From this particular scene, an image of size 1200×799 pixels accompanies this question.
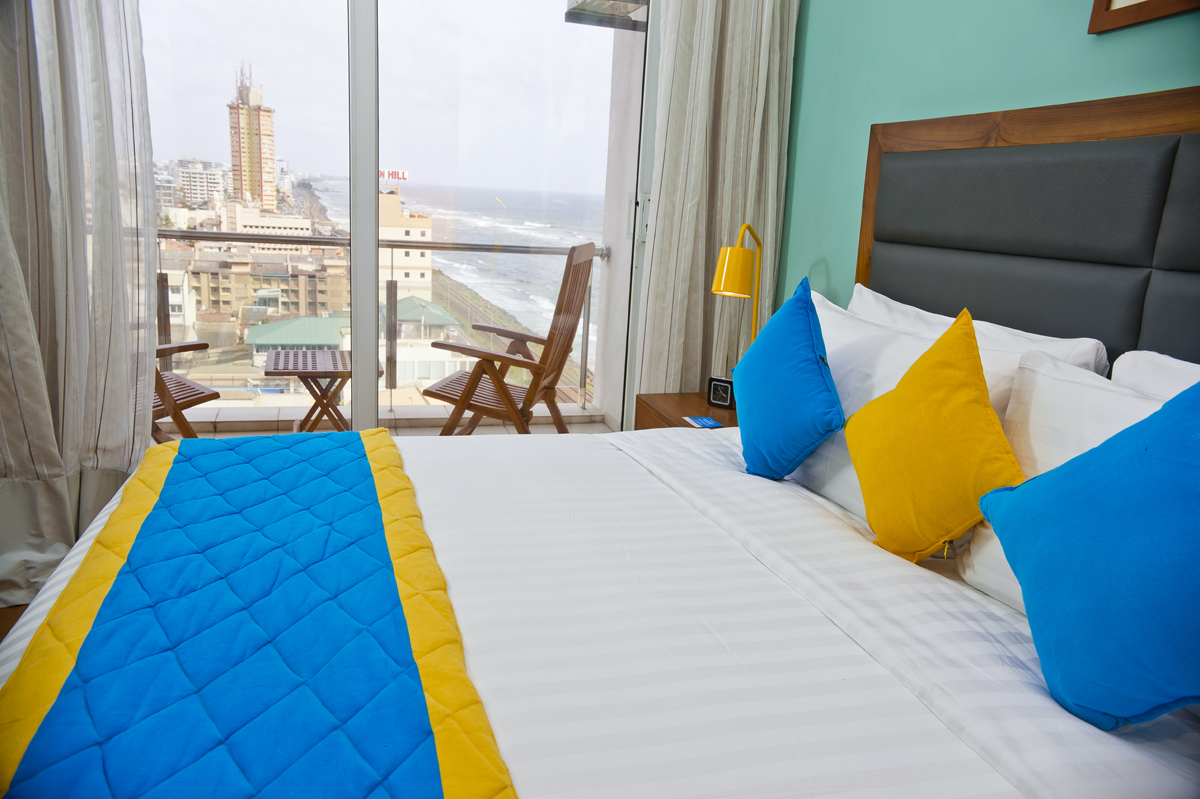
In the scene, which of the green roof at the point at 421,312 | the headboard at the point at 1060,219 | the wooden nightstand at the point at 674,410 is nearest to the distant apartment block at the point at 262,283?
the green roof at the point at 421,312

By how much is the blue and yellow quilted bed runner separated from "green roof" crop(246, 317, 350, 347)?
5.82ft

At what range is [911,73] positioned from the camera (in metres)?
2.49

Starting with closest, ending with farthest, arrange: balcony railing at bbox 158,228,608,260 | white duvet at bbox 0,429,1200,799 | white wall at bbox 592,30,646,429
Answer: white duvet at bbox 0,429,1200,799, balcony railing at bbox 158,228,608,260, white wall at bbox 592,30,646,429

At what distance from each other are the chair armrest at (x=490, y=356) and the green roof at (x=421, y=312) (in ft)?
0.33

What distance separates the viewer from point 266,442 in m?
1.94

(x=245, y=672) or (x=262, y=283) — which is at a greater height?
(x=262, y=283)

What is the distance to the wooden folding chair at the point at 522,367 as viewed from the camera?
3232 millimetres

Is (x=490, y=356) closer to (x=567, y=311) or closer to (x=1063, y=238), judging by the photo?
(x=567, y=311)

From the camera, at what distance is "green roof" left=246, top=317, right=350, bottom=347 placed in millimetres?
3223

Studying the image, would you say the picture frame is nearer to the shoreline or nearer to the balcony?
the balcony

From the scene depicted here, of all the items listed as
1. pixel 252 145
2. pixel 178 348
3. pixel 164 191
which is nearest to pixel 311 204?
pixel 252 145

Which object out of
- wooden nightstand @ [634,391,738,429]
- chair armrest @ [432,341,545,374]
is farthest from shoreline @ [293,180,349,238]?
wooden nightstand @ [634,391,738,429]

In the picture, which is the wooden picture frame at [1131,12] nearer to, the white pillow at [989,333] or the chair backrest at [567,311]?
the white pillow at [989,333]

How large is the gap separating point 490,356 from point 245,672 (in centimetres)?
222
